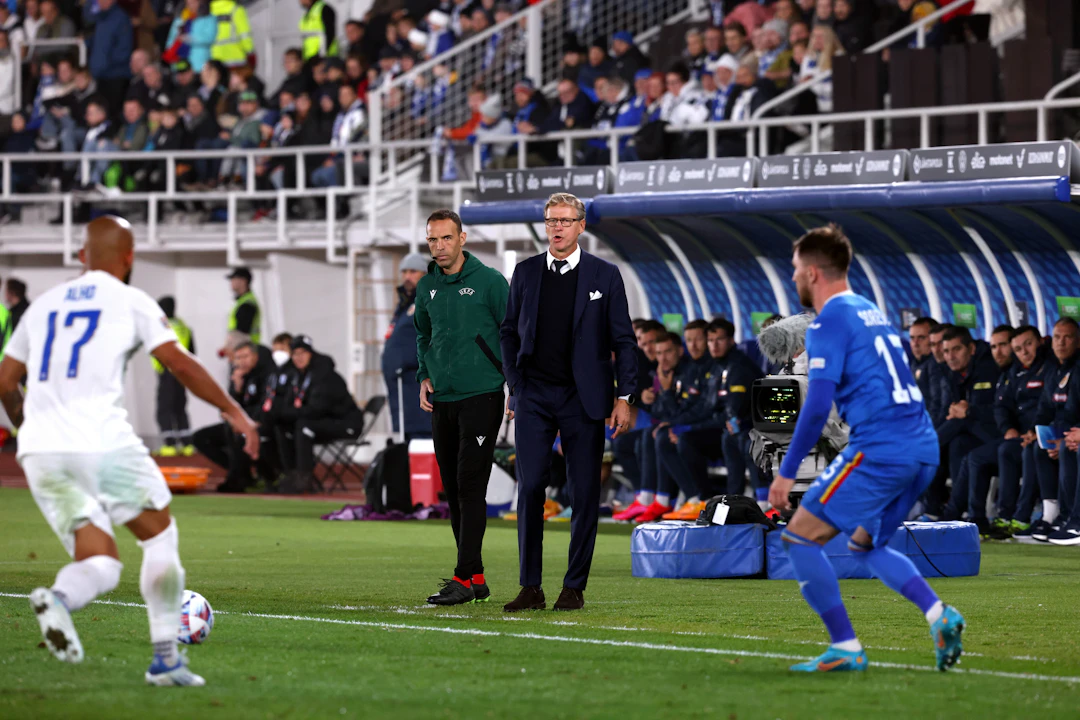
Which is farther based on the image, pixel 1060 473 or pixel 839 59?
pixel 839 59

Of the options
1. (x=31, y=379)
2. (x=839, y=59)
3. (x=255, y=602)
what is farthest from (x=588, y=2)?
(x=31, y=379)

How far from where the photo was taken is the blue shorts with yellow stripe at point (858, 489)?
21.6 feet

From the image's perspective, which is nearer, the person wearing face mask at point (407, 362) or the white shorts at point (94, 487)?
the white shorts at point (94, 487)

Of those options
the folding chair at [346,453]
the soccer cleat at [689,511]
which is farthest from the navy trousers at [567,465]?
the folding chair at [346,453]

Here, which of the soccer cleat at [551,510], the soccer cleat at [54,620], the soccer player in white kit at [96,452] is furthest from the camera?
the soccer cleat at [551,510]

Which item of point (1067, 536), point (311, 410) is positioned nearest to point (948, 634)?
point (1067, 536)

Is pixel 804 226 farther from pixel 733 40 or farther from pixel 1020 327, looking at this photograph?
pixel 733 40

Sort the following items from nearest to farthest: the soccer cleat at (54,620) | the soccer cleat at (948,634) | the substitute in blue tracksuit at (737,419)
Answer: the soccer cleat at (54,620), the soccer cleat at (948,634), the substitute in blue tracksuit at (737,419)

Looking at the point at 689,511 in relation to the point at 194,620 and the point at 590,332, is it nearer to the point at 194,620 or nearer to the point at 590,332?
the point at 590,332

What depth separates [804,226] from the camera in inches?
633

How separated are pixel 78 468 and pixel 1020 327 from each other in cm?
1004

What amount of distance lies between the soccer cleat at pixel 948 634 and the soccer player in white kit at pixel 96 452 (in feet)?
8.52

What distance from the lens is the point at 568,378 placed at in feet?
29.3

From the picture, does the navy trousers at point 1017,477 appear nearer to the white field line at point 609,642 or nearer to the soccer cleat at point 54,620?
the white field line at point 609,642
